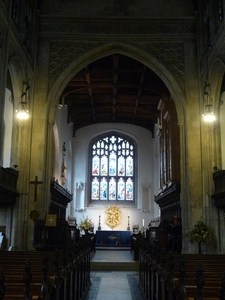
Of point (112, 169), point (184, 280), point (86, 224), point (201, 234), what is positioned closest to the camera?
point (184, 280)

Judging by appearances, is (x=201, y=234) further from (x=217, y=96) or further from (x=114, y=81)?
(x=114, y=81)

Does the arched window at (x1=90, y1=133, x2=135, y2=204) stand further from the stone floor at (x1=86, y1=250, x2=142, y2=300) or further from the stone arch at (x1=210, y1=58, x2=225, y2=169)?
the stone arch at (x1=210, y1=58, x2=225, y2=169)

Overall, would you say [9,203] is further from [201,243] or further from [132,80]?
[132,80]

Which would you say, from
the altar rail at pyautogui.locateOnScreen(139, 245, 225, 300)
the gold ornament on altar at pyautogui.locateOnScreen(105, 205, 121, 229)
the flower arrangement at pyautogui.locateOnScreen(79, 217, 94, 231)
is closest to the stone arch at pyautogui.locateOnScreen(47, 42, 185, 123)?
the altar rail at pyautogui.locateOnScreen(139, 245, 225, 300)

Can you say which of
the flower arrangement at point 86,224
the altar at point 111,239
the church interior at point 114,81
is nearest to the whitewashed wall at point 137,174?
the flower arrangement at point 86,224

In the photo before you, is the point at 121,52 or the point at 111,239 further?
the point at 111,239

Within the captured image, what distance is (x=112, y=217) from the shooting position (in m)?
24.2

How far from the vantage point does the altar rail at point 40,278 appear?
3467 mm

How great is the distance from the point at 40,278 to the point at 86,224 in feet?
56.5

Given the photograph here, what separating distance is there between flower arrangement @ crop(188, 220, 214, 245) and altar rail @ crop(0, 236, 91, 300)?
14.4 ft


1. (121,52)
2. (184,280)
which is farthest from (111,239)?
(184,280)

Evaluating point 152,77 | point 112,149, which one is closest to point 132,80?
point 152,77

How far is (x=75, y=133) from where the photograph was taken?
83.9ft

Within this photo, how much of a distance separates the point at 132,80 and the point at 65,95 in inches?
132
